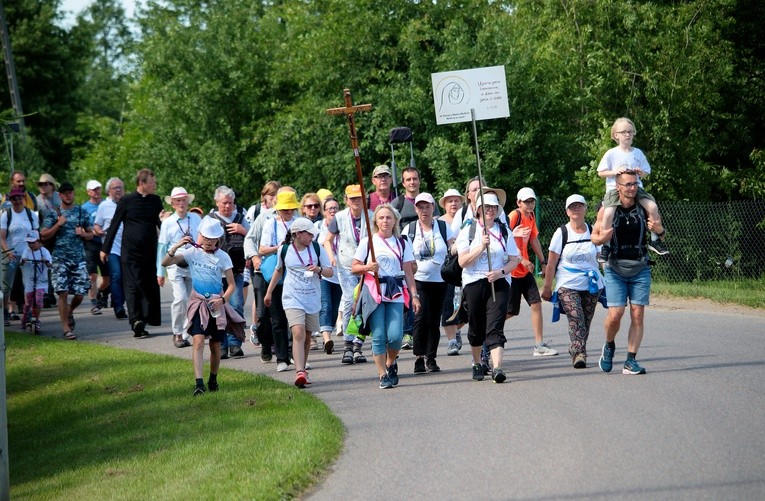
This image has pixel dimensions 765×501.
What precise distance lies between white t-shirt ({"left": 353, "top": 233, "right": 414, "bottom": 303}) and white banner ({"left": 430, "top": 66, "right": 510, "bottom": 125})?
10.5 meters

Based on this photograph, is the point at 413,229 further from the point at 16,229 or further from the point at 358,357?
the point at 16,229

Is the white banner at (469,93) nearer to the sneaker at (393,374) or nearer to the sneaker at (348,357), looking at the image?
the sneaker at (348,357)

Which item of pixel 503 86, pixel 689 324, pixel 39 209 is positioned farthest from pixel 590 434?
pixel 503 86

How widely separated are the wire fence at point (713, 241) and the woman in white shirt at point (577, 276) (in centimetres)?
945

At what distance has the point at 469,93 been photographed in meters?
23.2

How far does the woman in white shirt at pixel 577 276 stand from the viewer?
503 inches

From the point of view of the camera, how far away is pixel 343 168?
98.3 feet

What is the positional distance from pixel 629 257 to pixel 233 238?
5.73 meters

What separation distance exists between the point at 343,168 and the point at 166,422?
753 inches

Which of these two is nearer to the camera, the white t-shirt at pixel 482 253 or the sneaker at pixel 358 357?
the white t-shirt at pixel 482 253

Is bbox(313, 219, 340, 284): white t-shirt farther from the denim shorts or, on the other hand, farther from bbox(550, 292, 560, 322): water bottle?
the denim shorts

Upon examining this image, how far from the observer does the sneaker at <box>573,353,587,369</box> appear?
1267 centimetres

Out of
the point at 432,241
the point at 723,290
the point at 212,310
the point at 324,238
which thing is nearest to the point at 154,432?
the point at 212,310

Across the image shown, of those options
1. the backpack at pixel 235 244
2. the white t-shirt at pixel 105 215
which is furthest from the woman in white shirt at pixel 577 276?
the white t-shirt at pixel 105 215
